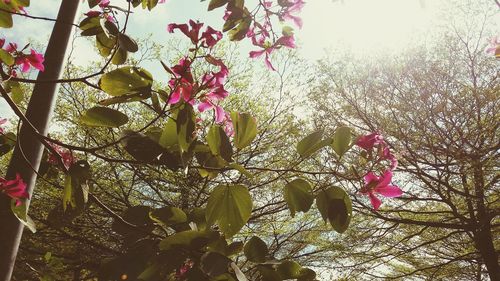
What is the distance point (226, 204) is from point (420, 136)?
4.86 m

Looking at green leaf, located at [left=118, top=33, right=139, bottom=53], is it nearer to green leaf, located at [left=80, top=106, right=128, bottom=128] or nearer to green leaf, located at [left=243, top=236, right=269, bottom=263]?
green leaf, located at [left=80, top=106, right=128, bottom=128]

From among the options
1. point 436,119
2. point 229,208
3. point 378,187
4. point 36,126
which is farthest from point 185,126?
point 436,119

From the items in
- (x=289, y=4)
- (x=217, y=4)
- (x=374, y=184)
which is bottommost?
(x=374, y=184)

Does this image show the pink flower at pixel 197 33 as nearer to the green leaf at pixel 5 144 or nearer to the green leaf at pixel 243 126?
the green leaf at pixel 243 126

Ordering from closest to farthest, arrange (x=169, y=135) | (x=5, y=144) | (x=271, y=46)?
(x=169, y=135)
(x=5, y=144)
(x=271, y=46)

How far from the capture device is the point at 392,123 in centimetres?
512

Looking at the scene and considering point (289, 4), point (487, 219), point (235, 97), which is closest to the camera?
point (289, 4)

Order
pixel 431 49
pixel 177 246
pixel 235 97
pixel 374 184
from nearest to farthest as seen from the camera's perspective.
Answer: pixel 177 246, pixel 374 184, pixel 431 49, pixel 235 97

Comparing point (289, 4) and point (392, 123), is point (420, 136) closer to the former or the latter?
point (392, 123)

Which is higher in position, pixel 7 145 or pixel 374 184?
pixel 7 145

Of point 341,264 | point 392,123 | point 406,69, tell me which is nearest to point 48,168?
point 392,123

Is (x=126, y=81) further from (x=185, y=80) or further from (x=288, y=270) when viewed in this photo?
(x=288, y=270)

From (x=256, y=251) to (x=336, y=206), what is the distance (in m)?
0.20

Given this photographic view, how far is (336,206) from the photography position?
76 cm
